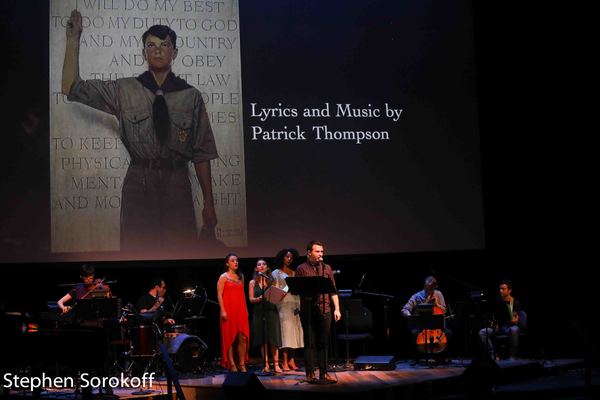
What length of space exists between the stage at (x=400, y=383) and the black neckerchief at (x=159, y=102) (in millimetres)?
3013

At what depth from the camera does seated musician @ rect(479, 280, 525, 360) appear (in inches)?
416

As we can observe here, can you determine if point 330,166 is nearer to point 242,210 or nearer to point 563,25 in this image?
point 242,210

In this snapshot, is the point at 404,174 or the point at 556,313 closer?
the point at 404,174

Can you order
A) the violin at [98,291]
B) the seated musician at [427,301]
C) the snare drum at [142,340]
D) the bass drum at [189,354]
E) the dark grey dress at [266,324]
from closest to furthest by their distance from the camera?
the violin at [98,291] → the snare drum at [142,340] → the bass drum at [189,354] → the dark grey dress at [266,324] → the seated musician at [427,301]

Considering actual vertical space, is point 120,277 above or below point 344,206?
below

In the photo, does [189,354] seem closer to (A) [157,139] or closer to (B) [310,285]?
(B) [310,285]

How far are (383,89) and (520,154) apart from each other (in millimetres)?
2383

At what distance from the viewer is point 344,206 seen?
1061 centimetres

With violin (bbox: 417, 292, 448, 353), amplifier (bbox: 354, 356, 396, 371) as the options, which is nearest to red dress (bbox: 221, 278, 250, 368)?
amplifier (bbox: 354, 356, 396, 371)

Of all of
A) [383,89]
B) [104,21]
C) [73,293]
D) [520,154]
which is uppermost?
[104,21]

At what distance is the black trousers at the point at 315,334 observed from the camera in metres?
8.35

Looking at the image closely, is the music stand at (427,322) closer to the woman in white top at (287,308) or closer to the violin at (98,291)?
the woman in white top at (287,308)

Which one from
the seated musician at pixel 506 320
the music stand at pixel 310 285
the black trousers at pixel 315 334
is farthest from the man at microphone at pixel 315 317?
the seated musician at pixel 506 320

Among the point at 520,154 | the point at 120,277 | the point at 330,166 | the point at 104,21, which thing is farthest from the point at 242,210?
the point at 520,154
